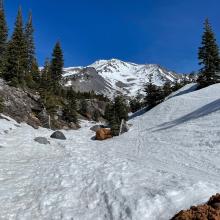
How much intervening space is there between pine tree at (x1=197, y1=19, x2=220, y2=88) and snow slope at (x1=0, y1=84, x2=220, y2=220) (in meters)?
34.7

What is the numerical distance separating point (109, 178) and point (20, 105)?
1198 inches

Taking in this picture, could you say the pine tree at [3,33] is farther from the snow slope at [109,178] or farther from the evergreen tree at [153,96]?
the snow slope at [109,178]

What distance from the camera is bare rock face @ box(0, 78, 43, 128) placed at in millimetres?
39656

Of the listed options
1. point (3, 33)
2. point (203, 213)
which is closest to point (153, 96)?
point (3, 33)

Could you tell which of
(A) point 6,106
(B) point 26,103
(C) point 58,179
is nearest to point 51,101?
(B) point 26,103

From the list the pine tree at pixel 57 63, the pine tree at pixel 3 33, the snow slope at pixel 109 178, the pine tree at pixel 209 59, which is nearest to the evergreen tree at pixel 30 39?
the pine tree at pixel 57 63

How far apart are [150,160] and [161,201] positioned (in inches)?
383

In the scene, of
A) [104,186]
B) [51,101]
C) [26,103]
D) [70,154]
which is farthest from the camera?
[51,101]

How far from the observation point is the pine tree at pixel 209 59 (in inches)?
2418

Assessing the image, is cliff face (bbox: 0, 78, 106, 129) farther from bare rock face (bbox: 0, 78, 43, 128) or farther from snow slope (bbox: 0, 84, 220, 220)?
snow slope (bbox: 0, 84, 220, 220)

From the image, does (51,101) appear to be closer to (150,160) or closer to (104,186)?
(150,160)

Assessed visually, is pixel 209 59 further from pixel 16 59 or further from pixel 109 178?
pixel 109 178

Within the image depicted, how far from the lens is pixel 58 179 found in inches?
619

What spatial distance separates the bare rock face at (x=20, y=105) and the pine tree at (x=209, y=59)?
3214cm
